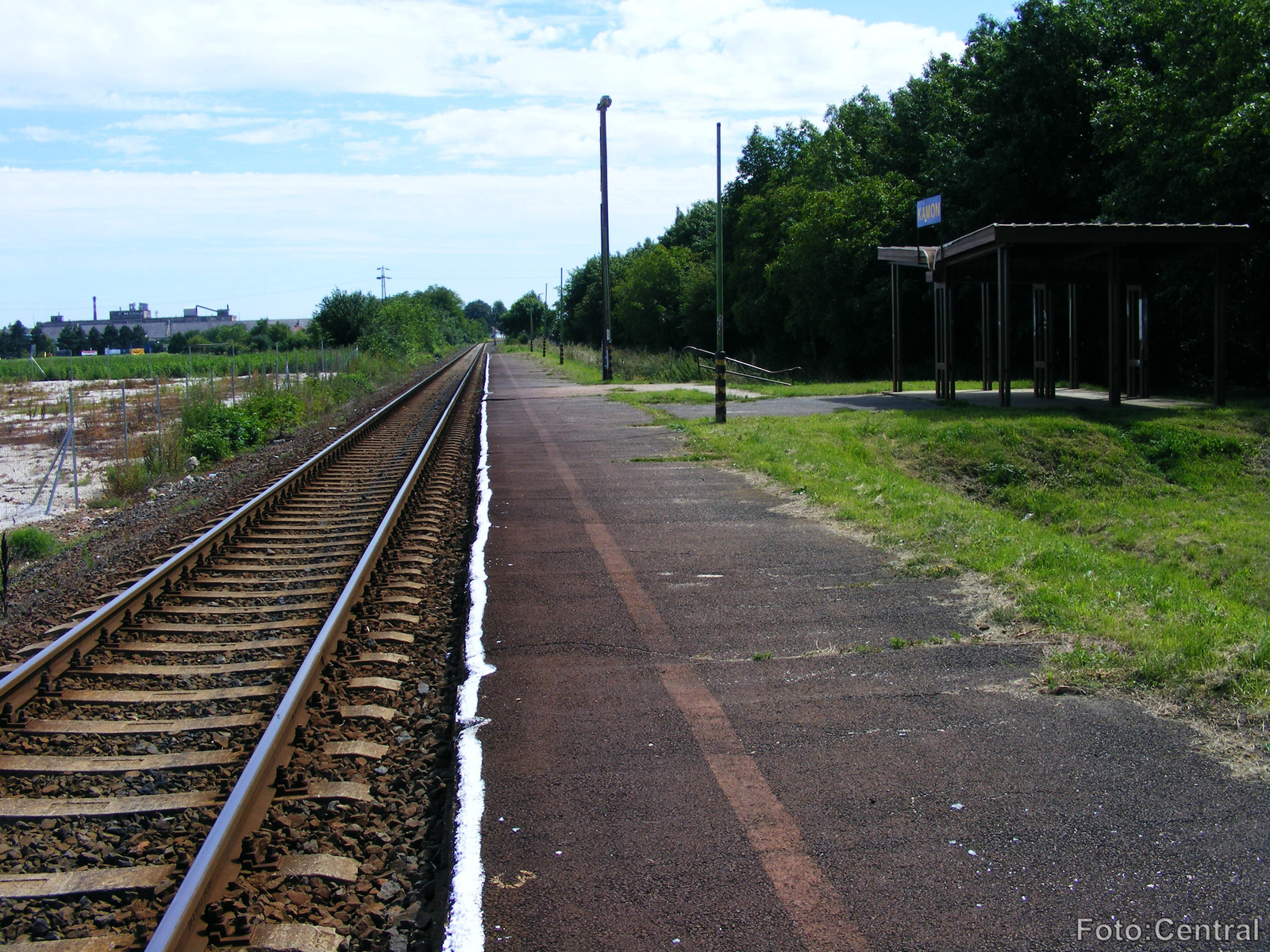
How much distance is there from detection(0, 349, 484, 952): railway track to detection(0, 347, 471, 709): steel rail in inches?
0.8

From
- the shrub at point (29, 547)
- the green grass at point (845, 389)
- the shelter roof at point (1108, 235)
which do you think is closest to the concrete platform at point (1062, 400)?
the green grass at point (845, 389)

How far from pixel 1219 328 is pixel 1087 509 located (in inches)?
287

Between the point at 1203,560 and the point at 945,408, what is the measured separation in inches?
341

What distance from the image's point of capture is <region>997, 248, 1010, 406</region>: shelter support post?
1823cm

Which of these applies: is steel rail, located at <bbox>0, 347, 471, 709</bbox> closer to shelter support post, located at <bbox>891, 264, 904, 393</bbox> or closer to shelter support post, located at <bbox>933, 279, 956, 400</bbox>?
shelter support post, located at <bbox>933, 279, 956, 400</bbox>

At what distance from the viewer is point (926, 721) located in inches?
198

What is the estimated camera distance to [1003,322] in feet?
62.2

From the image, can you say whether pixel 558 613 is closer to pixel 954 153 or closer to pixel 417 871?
pixel 417 871

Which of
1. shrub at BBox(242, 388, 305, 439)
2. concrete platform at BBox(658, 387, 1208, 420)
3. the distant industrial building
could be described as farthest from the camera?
the distant industrial building

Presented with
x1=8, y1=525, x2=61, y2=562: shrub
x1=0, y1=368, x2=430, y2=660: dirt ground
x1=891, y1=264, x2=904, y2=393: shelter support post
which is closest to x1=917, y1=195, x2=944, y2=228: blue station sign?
x1=891, y1=264, x2=904, y2=393: shelter support post

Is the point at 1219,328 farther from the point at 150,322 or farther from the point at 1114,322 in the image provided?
the point at 150,322

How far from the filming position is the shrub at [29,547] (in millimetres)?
10945

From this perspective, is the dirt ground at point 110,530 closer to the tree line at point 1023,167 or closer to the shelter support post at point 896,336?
the shelter support post at point 896,336

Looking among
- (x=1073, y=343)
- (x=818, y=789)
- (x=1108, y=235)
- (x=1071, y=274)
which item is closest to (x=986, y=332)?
(x=1071, y=274)
